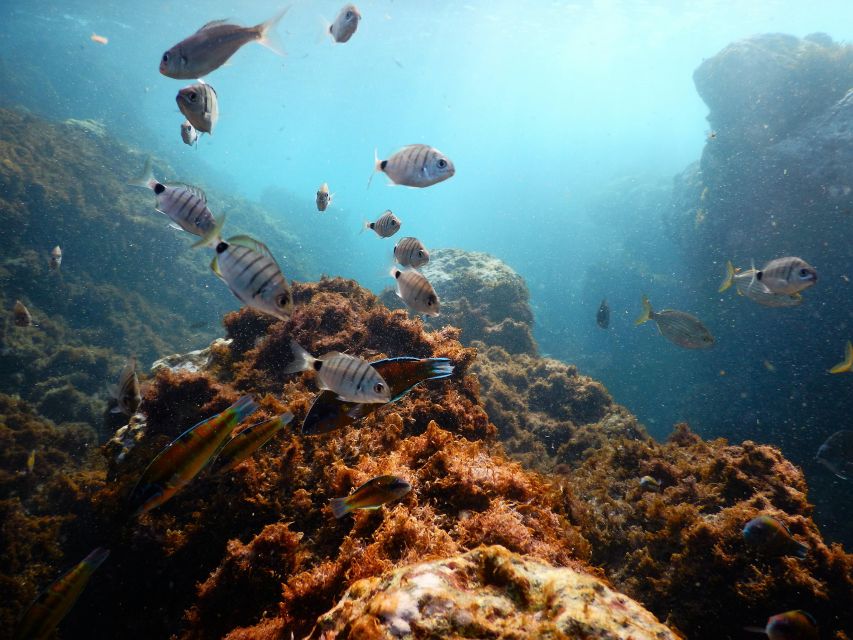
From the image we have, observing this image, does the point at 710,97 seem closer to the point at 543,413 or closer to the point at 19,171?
the point at 543,413

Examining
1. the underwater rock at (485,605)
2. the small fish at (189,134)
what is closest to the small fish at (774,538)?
the underwater rock at (485,605)

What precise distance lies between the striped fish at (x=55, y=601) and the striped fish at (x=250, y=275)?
4.86ft

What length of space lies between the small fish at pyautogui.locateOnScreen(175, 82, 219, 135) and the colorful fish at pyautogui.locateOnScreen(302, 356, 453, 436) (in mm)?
2476

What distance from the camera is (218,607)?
2664 millimetres

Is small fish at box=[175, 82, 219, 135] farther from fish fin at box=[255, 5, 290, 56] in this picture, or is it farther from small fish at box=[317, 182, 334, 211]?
small fish at box=[317, 182, 334, 211]

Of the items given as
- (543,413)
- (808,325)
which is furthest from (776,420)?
(543,413)

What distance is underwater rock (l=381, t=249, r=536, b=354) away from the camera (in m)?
12.9

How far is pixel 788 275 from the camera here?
472cm

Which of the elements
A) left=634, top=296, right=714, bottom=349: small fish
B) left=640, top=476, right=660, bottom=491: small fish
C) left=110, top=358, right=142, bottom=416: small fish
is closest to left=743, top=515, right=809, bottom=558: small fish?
left=640, top=476, right=660, bottom=491: small fish

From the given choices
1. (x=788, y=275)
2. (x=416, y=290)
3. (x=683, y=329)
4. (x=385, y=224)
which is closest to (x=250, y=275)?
(x=416, y=290)

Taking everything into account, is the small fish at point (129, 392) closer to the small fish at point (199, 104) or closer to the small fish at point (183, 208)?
the small fish at point (183, 208)

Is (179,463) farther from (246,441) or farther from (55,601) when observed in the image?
(55,601)

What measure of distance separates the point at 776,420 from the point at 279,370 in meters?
19.9

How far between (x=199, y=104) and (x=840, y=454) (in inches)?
522
